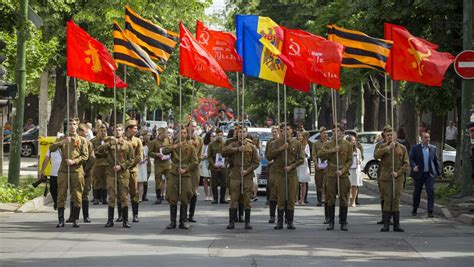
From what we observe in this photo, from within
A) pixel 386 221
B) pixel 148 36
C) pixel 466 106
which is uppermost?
pixel 148 36

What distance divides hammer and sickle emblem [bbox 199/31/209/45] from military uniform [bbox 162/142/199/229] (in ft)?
13.9

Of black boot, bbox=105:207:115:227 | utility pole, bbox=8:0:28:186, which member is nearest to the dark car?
utility pole, bbox=8:0:28:186

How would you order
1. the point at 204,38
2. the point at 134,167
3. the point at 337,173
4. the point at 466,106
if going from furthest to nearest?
the point at 466,106 < the point at 204,38 < the point at 134,167 < the point at 337,173

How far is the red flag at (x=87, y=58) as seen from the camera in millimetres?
18578

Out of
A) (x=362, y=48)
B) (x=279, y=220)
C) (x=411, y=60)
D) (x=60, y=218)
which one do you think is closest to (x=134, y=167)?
(x=60, y=218)

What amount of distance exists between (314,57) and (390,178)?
2.57 metres

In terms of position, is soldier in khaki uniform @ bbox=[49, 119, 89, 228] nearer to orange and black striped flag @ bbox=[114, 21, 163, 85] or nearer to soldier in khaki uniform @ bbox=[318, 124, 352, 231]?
orange and black striped flag @ bbox=[114, 21, 163, 85]

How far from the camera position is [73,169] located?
706 inches

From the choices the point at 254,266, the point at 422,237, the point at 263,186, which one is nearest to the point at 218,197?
the point at 263,186

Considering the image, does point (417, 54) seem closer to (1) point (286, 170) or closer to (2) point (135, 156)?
(1) point (286, 170)

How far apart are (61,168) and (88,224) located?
3.79 feet

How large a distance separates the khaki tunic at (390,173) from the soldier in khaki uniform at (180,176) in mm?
3164

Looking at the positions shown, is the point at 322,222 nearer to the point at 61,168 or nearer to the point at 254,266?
the point at 61,168

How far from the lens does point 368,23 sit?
87.1 ft
